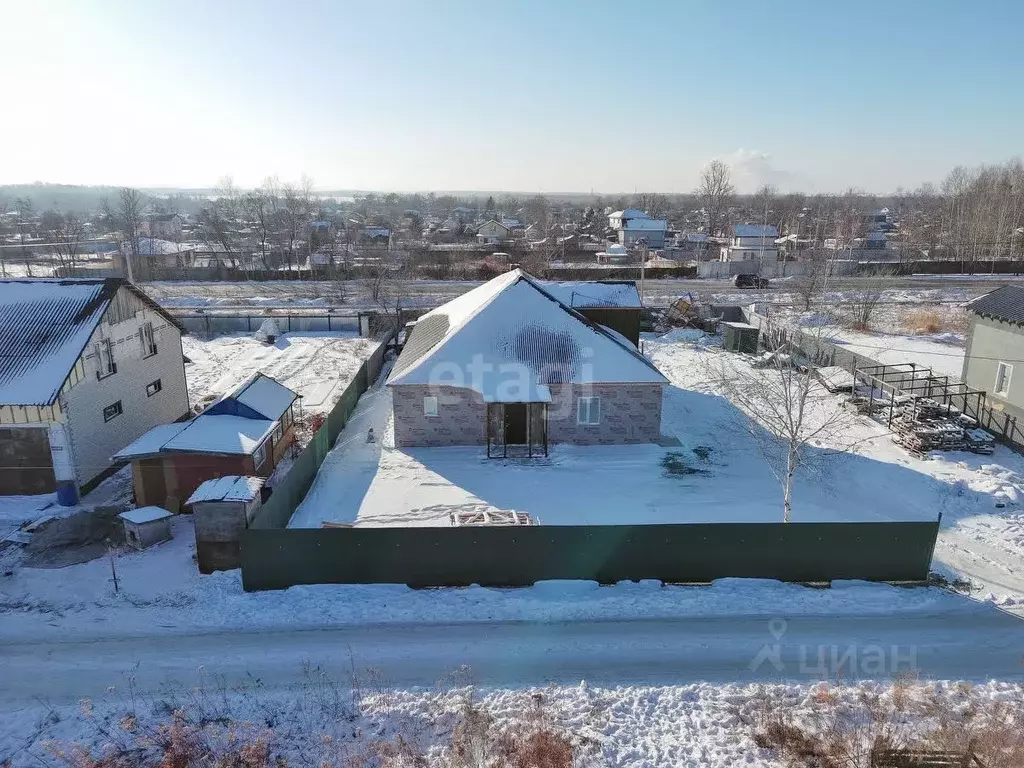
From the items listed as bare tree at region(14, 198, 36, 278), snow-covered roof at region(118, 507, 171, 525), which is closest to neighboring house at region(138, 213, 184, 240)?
bare tree at region(14, 198, 36, 278)

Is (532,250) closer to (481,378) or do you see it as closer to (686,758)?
(481,378)

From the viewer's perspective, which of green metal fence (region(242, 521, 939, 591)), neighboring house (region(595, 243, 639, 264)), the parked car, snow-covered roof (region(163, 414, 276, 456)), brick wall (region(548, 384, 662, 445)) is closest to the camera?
green metal fence (region(242, 521, 939, 591))

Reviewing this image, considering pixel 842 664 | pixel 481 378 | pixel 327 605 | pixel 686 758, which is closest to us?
pixel 686 758

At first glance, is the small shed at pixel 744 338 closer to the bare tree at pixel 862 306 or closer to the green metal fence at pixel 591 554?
the bare tree at pixel 862 306

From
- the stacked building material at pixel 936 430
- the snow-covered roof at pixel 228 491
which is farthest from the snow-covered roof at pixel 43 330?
the stacked building material at pixel 936 430

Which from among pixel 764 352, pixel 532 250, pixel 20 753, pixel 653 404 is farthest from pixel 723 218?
pixel 20 753

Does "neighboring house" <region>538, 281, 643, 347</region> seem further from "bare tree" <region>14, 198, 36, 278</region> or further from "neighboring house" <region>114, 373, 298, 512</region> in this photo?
"bare tree" <region>14, 198, 36, 278</region>
